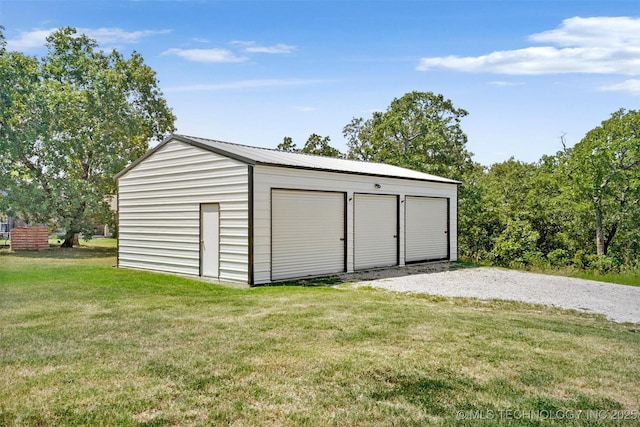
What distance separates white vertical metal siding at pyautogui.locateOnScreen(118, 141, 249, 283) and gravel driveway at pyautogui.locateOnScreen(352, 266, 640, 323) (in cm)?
310

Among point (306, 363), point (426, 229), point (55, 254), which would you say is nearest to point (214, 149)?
point (306, 363)

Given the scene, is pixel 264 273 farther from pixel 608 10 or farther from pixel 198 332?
pixel 608 10

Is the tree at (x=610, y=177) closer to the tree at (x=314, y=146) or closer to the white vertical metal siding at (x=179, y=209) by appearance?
the white vertical metal siding at (x=179, y=209)

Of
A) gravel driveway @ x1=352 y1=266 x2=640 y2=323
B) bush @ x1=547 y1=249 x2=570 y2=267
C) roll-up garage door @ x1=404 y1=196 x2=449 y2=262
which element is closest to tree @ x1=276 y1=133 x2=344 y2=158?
roll-up garage door @ x1=404 y1=196 x2=449 y2=262

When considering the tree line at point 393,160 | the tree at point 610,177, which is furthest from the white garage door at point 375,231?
the tree at point 610,177

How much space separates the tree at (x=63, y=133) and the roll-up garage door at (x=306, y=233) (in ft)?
43.8

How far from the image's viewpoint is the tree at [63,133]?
20.1 m

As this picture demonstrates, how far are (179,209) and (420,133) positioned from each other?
654 inches

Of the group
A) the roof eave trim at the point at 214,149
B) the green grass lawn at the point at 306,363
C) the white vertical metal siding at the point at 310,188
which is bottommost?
the green grass lawn at the point at 306,363

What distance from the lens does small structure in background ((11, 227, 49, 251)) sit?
2005 cm

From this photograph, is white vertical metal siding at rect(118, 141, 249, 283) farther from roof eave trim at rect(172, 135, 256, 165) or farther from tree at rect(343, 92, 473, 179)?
tree at rect(343, 92, 473, 179)

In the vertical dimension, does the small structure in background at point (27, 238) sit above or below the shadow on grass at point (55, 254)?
above

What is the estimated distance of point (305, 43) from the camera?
40.2ft

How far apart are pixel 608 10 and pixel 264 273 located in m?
9.66
